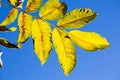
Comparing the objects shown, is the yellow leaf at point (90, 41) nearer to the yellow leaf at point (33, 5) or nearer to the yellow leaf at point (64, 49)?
the yellow leaf at point (64, 49)

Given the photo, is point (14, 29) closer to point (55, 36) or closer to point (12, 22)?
point (12, 22)

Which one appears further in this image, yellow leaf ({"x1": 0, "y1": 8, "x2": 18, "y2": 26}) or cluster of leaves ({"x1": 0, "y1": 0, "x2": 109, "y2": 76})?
yellow leaf ({"x1": 0, "y1": 8, "x2": 18, "y2": 26})

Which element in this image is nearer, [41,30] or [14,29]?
[41,30]

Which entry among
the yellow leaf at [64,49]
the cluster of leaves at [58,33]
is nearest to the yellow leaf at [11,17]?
the cluster of leaves at [58,33]

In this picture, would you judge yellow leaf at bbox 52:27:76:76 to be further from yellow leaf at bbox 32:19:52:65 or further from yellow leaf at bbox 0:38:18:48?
yellow leaf at bbox 0:38:18:48

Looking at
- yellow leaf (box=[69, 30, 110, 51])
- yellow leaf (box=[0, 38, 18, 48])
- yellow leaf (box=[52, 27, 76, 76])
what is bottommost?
yellow leaf (box=[0, 38, 18, 48])

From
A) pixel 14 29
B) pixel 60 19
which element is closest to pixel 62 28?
pixel 60 19

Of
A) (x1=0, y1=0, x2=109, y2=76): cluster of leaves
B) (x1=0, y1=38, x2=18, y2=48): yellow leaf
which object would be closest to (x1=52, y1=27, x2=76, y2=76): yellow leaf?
(x1=0, y1=0, x2=109, y2=76): cluster of leaves

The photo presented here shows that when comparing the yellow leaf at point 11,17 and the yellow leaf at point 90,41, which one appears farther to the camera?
the yellow leaf at point 11,17
